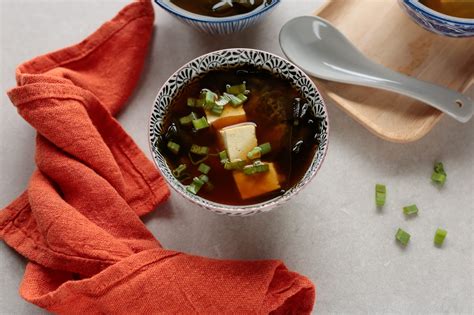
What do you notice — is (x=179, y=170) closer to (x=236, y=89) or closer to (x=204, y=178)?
(x=204, y=178)

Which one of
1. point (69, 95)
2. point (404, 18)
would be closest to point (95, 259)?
point (69, 95)

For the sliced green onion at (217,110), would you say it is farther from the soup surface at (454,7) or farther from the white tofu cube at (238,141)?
the soup surface at (454,7)

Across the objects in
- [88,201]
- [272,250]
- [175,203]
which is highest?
[88,201]

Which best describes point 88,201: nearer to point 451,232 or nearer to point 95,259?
point 95,259

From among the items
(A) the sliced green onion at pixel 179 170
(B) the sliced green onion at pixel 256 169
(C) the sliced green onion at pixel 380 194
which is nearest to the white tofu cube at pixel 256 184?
(B) the sliced green onion at pixel 256 169

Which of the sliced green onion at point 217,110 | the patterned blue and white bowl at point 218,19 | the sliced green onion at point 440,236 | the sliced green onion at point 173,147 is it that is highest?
the patterned blue and white bowl at point 218,19
